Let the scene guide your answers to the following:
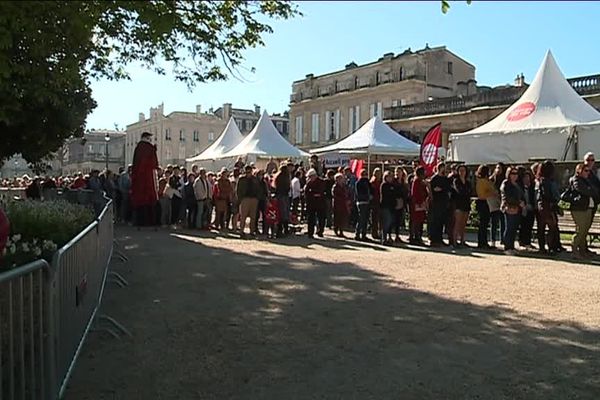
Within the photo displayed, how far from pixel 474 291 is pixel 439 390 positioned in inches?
163

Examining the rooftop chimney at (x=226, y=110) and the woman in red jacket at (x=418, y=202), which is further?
the rooftop chimney at (x=226, y=110)

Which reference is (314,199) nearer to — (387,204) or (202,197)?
(387,204)

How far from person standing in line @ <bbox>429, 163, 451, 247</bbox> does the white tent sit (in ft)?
16.6

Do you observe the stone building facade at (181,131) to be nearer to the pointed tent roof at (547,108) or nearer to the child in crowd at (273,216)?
the pointed tent roof at (547,108)

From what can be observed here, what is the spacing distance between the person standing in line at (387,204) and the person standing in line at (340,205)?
5.67 feet

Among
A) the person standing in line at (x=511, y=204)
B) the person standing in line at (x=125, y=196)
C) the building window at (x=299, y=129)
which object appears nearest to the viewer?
the person standing in line at (x=511, y=204)

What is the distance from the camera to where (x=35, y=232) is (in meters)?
7.82

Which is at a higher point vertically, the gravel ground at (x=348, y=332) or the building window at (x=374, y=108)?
the building window at (x=374, y=108)

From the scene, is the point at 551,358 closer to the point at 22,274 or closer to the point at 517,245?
the point at 22,274

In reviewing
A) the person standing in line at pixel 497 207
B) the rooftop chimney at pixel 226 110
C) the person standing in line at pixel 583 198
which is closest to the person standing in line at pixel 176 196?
the person standing in line at pixel 497 207

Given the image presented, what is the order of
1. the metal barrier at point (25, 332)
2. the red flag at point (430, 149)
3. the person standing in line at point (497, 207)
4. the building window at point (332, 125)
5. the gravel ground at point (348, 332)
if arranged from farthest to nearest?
the building window at point (332, 125), the red flag at point (430, 149), the person standing in line at point (497, 207), the gravel ground at point (348, 332), the metal barrier at point (25, 332)

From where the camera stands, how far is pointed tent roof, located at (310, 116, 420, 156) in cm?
2267

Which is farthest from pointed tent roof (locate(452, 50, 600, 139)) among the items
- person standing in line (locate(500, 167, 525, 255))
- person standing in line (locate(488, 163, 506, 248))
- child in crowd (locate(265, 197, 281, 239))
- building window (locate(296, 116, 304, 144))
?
building window (locate(296, 116, 304, 144))

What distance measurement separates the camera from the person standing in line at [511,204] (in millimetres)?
12398
